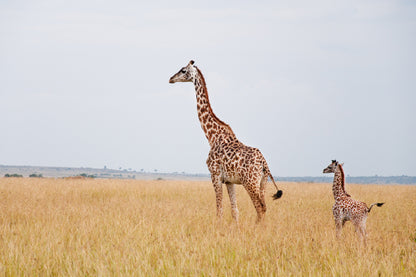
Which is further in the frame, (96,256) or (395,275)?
(96,256)

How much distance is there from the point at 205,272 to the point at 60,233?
3663mm

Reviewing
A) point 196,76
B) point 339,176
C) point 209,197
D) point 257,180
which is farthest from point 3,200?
point 339,176

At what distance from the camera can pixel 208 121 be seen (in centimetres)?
1039

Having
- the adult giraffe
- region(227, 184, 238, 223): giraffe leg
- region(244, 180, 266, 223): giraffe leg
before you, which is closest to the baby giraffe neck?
the adult giraffe

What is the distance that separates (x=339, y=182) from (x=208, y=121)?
3.35 metres

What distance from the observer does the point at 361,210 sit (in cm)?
788

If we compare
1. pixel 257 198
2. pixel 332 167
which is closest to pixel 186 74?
pixel 257 198

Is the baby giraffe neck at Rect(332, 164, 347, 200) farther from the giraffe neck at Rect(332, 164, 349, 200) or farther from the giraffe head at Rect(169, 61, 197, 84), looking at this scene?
the giraffe head at Rect(169, 61, 197, 84)

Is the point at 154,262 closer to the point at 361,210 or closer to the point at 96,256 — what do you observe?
the point at 96,256

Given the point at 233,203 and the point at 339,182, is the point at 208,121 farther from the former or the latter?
the point at 339,182

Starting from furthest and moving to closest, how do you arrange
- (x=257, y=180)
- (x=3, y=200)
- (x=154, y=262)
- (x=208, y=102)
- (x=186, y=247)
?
(x=3, y=200) < (x=208, y=102) < (x=257, y=180) < (x=186, y=247) < (x=154, y=262)

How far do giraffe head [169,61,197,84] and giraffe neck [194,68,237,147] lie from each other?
10cm

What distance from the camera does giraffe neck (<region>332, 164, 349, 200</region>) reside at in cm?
894

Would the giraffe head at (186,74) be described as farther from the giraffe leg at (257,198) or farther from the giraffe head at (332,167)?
the giraffe head at (332,167)
